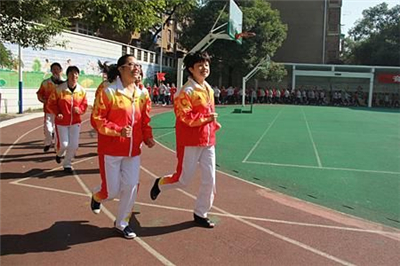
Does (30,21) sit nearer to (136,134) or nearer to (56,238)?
(136,134)

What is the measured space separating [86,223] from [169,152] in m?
5.65

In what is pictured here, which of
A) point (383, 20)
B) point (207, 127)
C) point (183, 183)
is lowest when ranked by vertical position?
point (183, 183)

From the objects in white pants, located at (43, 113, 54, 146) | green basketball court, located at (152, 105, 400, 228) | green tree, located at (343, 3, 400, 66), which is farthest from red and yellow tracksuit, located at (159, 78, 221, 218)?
green tree, located at (343, 3, 400, 66)

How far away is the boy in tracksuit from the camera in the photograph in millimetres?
5016

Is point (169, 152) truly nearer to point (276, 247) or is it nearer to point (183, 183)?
point (183, 183)

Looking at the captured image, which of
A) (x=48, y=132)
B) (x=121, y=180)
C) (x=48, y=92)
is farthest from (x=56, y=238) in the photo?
(x=48, y=132)

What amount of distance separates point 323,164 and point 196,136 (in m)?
5.69

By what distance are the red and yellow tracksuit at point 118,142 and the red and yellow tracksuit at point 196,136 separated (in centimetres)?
53

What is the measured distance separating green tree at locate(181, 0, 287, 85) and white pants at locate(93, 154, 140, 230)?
3683cm

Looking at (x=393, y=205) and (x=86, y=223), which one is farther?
(x=393, y=205)

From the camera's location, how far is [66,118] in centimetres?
788

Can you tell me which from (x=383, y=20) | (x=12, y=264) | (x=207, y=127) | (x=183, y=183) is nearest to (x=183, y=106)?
(x=207, y=127)

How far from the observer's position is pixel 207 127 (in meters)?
5.08

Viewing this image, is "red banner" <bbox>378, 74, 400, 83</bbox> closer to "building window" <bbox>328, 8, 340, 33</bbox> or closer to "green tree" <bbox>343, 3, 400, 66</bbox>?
"green tree" <bbox>343, 3, 400, 66</bbox>
